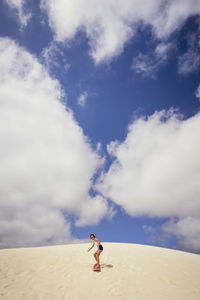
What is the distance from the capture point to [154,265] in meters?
15.0

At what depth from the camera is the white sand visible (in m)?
9.46

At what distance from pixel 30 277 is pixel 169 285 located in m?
8.76

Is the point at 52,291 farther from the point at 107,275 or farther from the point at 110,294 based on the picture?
the point at 107,275

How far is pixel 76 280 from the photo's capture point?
36.4 ft

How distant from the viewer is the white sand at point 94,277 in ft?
31.0

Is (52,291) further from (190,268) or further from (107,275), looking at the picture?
(190,268)

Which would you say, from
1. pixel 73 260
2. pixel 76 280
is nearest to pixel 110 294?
pixel 76 280

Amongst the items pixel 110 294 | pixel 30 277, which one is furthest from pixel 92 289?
pixel 30 277

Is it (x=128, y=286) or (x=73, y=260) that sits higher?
(x=73, y=260)

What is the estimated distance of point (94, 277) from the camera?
456 inches

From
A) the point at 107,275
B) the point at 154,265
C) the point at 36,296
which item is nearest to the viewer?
the point at 36,296

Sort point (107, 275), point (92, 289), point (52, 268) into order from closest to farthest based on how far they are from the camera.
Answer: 1. point (92, 289)
2. point (107, 275)
3. point (52, 268)

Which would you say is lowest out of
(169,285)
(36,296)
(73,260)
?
(169,285)

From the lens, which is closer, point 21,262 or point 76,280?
point 76,280
